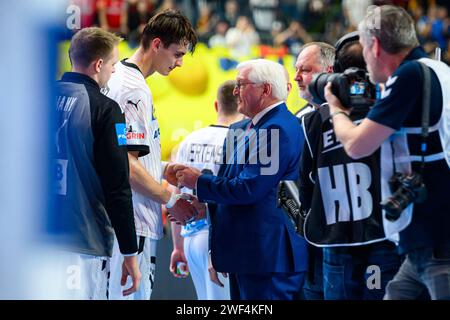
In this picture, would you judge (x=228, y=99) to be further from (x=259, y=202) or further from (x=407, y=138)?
(x=407, y=138)

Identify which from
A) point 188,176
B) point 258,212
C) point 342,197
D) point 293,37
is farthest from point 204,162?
point 293,37

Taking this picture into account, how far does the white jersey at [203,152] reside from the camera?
18.8ft

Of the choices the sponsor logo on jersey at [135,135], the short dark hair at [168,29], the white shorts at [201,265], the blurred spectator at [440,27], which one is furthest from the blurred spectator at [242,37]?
the sponsor logo on jersey at [135,135]

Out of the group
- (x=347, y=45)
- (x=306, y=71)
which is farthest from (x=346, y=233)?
(x=306, y=71)

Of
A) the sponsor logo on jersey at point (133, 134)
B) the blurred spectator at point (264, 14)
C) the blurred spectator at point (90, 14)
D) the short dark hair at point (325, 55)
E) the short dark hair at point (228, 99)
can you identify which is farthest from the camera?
the blurred spectator at point (264, 14)

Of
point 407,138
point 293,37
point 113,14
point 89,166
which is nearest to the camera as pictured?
A: point 407,138

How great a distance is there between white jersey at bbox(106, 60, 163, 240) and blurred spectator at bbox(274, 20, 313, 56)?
6.71 metres

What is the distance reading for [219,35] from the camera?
442 inches

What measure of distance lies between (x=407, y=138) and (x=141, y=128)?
5.14 ft

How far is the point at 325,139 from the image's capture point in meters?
4.18

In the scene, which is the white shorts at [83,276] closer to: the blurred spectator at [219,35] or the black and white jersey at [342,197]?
the black and white jersey at [342,197]

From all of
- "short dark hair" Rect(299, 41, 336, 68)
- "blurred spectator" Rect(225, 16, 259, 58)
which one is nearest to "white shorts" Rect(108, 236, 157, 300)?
"short dark hair" Rect(299, 41, 336, 68)

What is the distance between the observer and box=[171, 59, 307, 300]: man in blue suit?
178 inches

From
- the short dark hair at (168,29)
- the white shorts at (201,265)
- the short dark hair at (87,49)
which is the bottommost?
the white shorts at (201,265)
